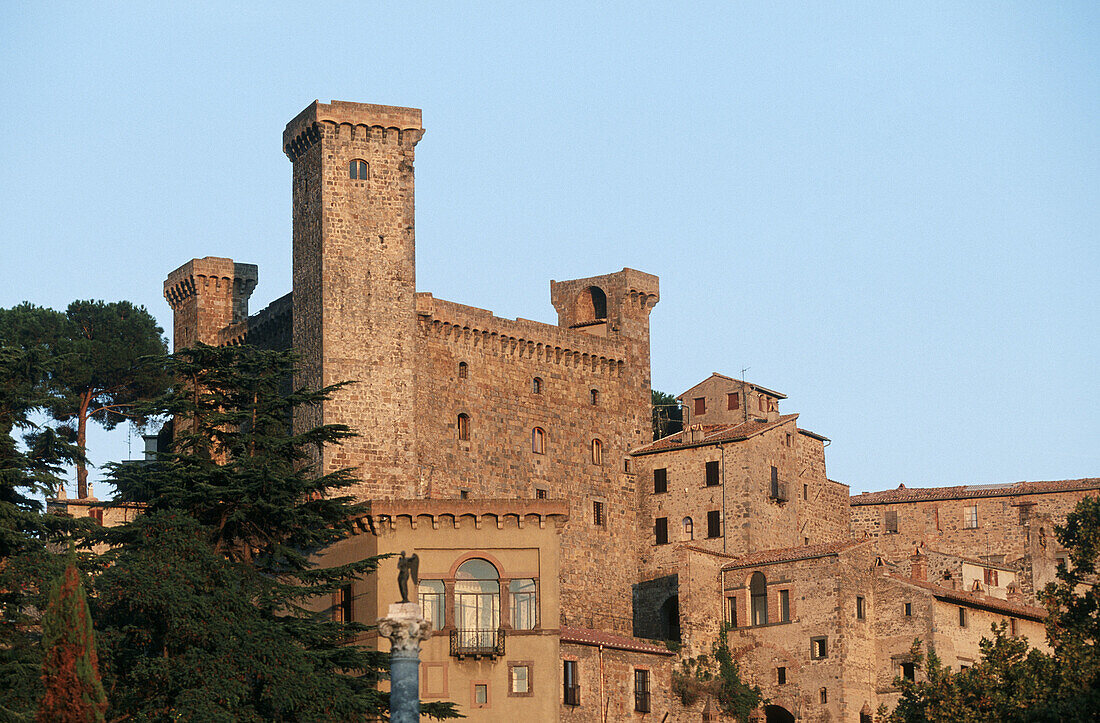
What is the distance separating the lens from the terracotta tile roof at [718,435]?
7419 centimetres

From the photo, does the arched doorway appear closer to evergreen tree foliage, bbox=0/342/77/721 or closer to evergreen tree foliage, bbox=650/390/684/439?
evergreen tree foliage, bbox=650/390/684/439

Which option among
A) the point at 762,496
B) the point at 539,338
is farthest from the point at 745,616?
the point at 539,338

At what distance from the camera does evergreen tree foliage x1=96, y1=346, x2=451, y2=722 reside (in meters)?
41.9

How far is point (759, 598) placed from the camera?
6625 centimetres

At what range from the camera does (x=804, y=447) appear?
77312 millimetres

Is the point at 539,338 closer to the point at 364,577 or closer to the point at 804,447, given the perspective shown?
the point at 804,447

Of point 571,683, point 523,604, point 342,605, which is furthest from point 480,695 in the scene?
point 571,683

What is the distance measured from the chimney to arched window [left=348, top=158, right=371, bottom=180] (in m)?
24.7

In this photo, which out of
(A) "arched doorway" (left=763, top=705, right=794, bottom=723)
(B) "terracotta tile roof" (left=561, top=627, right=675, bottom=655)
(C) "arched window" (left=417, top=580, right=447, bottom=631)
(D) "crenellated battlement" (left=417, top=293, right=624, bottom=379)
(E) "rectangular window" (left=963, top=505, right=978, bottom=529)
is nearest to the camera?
(C) "arched window" (left=417, top=580, right=447, bottom=631)

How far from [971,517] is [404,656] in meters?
51.6

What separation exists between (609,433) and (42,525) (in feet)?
115

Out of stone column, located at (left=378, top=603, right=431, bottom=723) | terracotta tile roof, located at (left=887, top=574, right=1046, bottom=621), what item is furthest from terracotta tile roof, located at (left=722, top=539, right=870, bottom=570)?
stone column, located at (left=378, top=603, right=431, bottom=723)

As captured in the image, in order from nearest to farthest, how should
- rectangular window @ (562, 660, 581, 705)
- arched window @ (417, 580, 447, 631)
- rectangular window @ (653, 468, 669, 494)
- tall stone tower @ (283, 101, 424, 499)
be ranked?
arched window @ (417, 580, 447, 631)
rectangular window @ (562, 660, 581, 705)
tall stone tower @ (283, 101, 424, 499)
rectangular window @ (653, 468, 669, 494)

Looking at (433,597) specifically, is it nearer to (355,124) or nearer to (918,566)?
(355,124)
